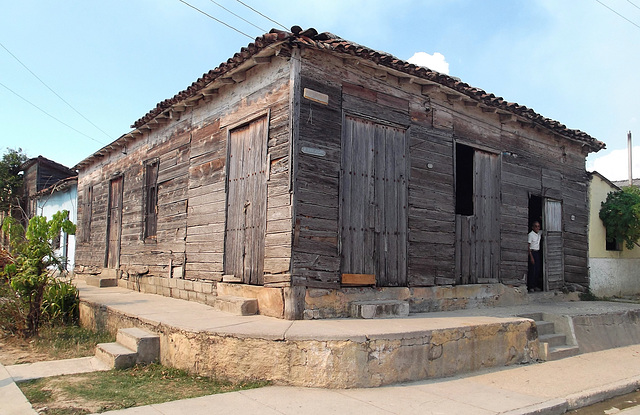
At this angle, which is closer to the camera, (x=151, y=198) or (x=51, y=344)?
(x=51, y=344)

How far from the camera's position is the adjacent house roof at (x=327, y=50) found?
20.6 feet

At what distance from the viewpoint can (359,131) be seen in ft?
23.3

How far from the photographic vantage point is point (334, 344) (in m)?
5.02

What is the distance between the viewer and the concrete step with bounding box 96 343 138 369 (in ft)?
18.5

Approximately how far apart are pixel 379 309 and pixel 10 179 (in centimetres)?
2222

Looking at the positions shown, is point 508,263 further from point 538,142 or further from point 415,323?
point 415,323

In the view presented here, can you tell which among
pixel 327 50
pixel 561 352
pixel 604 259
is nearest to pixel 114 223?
pixel 327 50

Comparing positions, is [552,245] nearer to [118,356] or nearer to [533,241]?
[533,241]

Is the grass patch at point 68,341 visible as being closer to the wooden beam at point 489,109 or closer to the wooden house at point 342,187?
the wooden house at point 342,187

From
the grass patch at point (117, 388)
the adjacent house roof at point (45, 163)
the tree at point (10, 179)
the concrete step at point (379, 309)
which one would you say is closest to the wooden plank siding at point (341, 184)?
the concrete step at point (379, 309)

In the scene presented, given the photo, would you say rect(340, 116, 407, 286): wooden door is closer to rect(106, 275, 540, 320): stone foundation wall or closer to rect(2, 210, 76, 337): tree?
rect(106, 275, 540, 320): stone foundation wall

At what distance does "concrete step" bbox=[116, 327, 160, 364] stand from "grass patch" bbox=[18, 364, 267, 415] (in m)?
0.15

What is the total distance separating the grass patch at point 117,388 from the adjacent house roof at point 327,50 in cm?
444

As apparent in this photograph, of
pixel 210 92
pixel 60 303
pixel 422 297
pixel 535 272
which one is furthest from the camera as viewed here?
pixel 535 272
